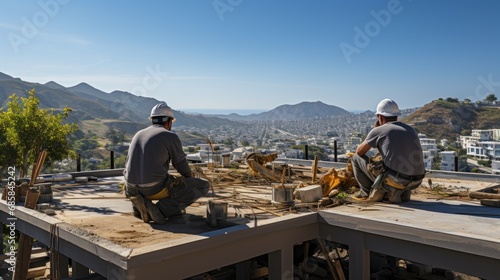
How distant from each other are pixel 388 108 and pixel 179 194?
3621mm

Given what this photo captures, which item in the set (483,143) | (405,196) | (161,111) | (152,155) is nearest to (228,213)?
(152,155)

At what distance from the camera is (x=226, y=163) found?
12.6 m

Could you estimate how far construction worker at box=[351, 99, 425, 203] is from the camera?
21.0ft

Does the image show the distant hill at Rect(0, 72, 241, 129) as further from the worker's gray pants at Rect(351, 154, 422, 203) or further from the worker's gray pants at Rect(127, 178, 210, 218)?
the worker's gray pants at Rect(127, 178, 210, 218)

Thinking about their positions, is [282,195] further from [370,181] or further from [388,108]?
[388,108]

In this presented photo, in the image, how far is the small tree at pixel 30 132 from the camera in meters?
14.6

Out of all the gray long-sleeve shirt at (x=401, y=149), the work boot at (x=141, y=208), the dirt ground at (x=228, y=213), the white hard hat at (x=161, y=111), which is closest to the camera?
the dirt ground at (x=228, y=213)

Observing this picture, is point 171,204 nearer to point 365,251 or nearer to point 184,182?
point 184,182

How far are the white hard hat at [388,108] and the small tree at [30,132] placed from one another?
Answer: 1193 centimetres

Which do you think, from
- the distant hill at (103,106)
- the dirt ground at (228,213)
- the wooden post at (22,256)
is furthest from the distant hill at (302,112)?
Result: the wooden post at (22,256)

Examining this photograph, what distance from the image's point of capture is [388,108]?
6719mm

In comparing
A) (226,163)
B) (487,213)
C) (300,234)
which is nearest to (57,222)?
(300,234)

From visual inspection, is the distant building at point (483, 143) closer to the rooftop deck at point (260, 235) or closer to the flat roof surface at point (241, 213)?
the flat roof surface at point (241, 213)

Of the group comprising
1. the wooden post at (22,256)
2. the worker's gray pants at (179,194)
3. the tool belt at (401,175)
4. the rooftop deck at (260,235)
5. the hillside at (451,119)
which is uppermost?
the hillside at (451,119)
